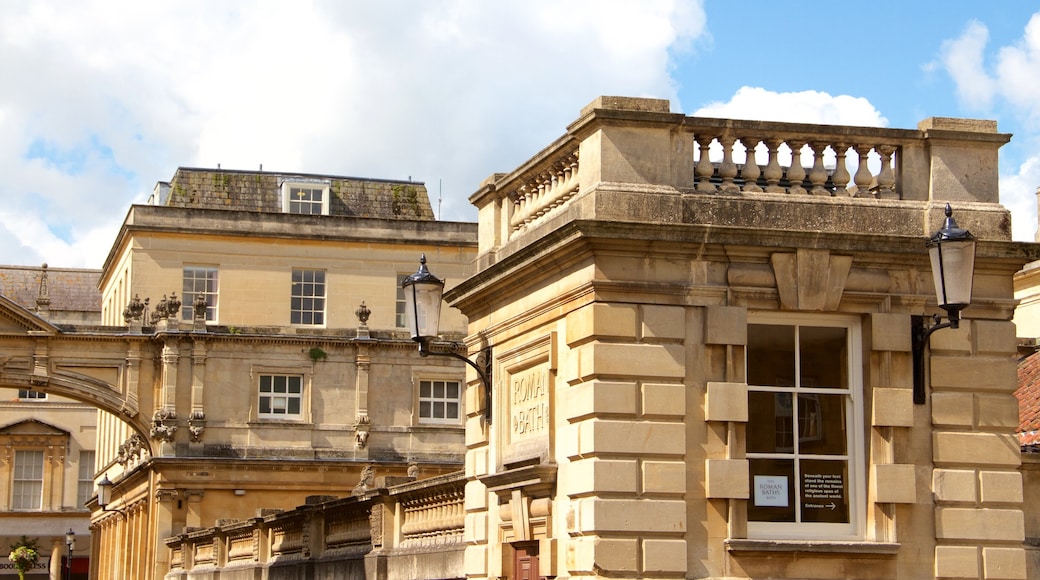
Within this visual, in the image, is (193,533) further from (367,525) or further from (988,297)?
(988,297)

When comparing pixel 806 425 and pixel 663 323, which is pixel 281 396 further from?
pixel 663 323

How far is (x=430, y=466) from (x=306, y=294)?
22.7 ft

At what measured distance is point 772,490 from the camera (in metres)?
12.4

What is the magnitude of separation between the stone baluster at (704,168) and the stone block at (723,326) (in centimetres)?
96

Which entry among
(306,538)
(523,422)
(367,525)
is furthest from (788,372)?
(306,538)

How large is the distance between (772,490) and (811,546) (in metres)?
0.55

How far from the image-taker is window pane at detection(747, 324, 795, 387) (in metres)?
12.5

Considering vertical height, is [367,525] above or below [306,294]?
below

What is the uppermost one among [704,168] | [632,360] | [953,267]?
[704,168]

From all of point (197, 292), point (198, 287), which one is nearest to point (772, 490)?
point (197, 292)

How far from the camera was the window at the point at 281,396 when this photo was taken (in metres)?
43.7

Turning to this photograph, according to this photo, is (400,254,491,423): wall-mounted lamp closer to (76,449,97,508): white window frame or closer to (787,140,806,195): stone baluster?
(787,140,806,195): stone baluster

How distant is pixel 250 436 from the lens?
4334cm

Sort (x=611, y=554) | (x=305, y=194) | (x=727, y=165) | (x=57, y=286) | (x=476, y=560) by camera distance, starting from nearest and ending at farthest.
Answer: (x=611, y=554)
(x=727, y=165)
(x=476, y=560)
(x=305, y=194)
(x=57, y=286)
